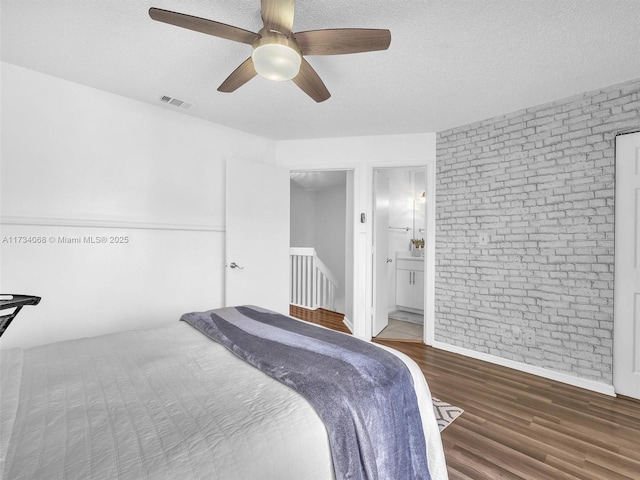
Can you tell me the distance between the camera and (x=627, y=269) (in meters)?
2.44

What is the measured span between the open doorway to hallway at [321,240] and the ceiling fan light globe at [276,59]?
2.69 metres

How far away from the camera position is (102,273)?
2621 millimetres

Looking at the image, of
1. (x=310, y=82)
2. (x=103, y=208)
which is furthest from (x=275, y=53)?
(x=103, y=208)

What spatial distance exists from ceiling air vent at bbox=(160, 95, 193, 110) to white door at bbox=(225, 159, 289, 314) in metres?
0.63

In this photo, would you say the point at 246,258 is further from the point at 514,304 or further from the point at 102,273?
the point at 514,304

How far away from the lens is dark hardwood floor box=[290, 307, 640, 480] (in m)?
1.63

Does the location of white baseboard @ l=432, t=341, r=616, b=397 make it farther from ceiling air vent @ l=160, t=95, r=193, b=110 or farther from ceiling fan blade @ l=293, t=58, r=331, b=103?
ceiling air vent @ l=160, t=95, r=193, b=110

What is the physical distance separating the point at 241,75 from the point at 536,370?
3.34 m

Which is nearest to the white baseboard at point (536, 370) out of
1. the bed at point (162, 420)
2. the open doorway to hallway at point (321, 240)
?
the open doorway to hallway at point (321, 240)

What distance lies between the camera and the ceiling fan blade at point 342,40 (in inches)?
58.3

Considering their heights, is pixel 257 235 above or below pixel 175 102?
below

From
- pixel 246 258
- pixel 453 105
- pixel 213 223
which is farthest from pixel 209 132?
pixel 453 105

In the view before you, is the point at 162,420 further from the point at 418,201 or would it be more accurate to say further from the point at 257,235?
the point at 418,201

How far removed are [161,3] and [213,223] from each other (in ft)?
6.54
